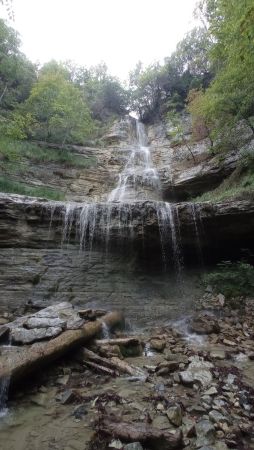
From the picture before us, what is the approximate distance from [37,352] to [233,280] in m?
6.92

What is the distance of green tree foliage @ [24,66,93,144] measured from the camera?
60.2ft

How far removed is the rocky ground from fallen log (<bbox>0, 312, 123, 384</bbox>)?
205mm

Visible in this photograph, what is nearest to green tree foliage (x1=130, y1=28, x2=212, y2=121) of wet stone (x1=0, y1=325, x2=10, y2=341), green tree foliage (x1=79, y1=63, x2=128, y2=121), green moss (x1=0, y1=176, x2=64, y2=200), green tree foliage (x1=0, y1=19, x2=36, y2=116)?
green tree foliage (x1=79, y1=63, x2=128, y2=121)

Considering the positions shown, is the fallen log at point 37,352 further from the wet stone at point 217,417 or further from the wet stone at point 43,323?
the wet stone at point 217,417

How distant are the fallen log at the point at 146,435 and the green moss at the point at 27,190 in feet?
39.4

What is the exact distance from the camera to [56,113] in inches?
734

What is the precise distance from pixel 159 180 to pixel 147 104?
1437 cm

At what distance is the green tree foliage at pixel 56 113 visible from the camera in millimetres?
18342

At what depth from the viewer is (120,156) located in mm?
19422

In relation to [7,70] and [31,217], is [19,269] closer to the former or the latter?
[31,217]

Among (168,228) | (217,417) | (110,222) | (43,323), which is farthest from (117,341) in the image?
(168,228)

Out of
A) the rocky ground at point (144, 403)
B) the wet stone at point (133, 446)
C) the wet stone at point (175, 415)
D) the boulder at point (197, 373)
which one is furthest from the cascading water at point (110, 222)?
the wet stone at point (133, 446)

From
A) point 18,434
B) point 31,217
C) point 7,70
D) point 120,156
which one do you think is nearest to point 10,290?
point 31,217

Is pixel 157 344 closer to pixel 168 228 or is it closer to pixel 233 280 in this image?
pixel 168 228
